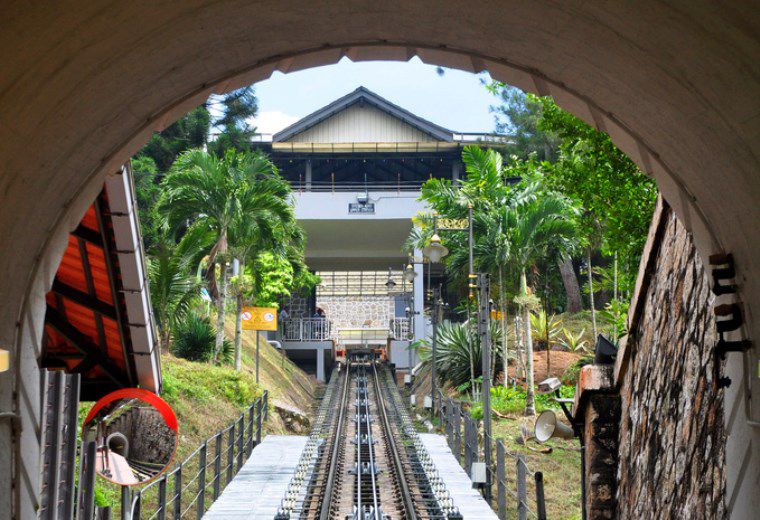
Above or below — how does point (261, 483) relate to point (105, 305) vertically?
below

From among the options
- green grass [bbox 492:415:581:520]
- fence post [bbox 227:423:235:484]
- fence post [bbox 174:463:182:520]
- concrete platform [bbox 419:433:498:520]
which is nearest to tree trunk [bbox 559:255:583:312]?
green grass [bbox 492:415:581:520]

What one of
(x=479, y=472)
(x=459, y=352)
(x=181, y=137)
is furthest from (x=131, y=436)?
(x=181, y=137)

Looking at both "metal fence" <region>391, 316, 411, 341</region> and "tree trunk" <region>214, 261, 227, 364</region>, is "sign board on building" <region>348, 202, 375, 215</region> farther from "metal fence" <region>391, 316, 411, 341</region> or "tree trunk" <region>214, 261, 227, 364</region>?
"tree trunk" <region>214, 261, 227, 364</region>

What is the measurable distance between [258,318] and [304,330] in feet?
90.3

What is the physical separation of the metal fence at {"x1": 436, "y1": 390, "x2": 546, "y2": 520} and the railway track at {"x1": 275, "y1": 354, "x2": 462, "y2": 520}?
31.3 inches

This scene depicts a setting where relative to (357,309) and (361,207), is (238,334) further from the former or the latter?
(357,309)

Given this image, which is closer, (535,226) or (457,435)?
(457,435)

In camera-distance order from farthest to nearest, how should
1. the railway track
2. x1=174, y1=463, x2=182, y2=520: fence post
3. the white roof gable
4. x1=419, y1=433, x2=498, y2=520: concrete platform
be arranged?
the white roof gable
the railway track
x1=419, y1=433, x2=498, y2=520: concrete platform
x1=174, y1=463, x2=182, y2=520: fence post

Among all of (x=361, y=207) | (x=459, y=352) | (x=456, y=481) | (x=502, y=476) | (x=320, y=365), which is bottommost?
(x=456, y=481)

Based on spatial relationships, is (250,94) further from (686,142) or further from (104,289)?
(686,142)

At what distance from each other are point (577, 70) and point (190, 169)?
66.2 ft

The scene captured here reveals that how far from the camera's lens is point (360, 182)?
2104 inches

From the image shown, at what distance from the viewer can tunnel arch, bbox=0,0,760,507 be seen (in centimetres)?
425

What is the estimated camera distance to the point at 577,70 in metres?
5.35
